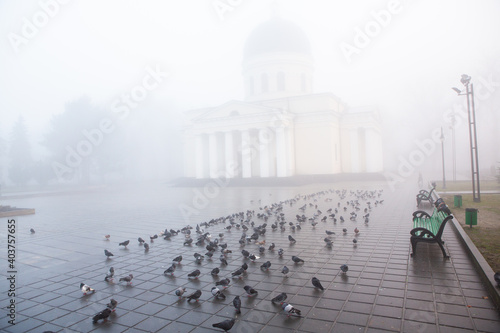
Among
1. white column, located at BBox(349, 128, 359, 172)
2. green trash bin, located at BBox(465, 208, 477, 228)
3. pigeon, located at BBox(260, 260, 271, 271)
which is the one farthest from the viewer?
white column, located at BBox(349, 128, 359, 172)

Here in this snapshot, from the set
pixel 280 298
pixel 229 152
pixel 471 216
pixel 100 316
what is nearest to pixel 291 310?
pixel 280 298

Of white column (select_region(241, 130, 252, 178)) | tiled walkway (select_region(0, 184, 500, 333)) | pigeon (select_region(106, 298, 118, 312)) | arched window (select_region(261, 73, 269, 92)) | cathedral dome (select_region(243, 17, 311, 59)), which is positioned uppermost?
cathedral dome (select_region(243, 17, 311, 59))

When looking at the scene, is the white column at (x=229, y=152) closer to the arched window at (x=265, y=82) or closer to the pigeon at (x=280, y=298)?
the arched window at (x=265, y=82)

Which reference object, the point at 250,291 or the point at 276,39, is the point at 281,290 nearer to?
the point at 250,291

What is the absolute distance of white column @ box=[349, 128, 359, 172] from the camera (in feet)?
131

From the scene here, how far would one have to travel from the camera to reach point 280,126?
35.6m

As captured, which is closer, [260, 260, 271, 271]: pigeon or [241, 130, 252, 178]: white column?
[260, 260, 271, 271]: pigeon

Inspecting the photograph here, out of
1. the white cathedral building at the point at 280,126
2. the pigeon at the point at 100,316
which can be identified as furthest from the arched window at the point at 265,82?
the pigeon at the point at 100,316

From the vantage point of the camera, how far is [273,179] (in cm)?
3456

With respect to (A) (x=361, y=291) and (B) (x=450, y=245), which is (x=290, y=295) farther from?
(B) (x=450, y=245)

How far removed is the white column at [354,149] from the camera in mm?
39844

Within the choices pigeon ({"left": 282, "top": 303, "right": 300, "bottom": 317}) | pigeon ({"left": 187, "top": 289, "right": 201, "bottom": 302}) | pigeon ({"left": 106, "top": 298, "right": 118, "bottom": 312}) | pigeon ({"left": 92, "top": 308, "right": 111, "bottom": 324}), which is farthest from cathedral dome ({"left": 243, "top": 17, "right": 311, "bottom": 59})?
pigeon ({"left": 92, "top": 308, "right": 111, "bottom": 324})

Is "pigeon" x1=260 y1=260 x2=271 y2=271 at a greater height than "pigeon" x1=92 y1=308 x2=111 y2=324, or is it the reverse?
"pigeon" x1=260 y1=260 x2=271 y2=271

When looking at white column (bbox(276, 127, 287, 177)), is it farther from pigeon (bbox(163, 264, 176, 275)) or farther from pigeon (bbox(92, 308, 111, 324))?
pigeon (bbox(92, 308, 111, 324))
